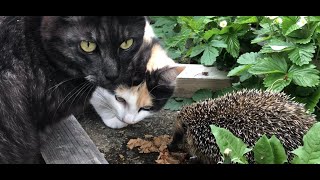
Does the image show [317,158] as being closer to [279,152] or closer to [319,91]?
[279,152]

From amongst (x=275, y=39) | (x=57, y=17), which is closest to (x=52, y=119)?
(x=57, y=17)

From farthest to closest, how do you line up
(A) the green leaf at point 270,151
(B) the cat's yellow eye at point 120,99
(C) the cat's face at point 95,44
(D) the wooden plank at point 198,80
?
(D) the wooden plank at point 198,80
(B) the cat's yellow eye at point 120,99
(A) the green leaf at point 270,151
(C) the cat's face at point 95,44

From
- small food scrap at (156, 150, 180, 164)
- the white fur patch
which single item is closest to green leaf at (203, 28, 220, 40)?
the white fur patch

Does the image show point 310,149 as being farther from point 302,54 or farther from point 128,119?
point 128,119

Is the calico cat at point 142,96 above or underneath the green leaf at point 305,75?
above

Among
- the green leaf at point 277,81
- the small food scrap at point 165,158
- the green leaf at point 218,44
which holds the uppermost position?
the green leaf at point 218,44

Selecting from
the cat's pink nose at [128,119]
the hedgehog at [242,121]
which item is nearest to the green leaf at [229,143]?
the hedgehog at [242,121]

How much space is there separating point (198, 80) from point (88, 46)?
79cm

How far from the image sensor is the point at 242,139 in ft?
6.00

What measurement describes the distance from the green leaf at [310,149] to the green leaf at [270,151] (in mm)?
57

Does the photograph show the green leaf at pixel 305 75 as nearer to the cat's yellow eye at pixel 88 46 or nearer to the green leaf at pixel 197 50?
the green leaf at pixel 197 50

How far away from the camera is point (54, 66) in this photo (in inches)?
59.2

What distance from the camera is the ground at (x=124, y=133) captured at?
1823 mm

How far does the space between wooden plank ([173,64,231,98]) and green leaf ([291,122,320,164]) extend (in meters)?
0.53
